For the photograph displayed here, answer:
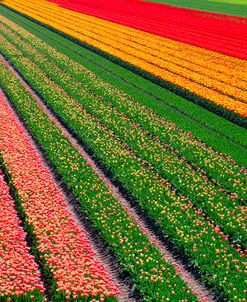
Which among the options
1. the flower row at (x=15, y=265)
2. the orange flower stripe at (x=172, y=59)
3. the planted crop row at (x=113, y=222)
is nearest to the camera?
the flower row at (x=15, y=265)

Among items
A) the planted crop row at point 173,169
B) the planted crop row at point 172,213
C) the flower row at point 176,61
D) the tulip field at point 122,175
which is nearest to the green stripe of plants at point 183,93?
the tulip field at point 122,175

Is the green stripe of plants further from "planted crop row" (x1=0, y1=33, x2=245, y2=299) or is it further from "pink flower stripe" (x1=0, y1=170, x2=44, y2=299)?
"pink flower stripe" (x1=0, y1=170, x2=44, y2=299)

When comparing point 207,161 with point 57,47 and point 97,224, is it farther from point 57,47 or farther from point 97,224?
point 57,47

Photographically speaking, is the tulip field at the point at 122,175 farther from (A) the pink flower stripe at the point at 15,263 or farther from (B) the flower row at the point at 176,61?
(B) the flower row at the point at 176,61

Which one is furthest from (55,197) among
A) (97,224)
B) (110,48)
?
(110,48)

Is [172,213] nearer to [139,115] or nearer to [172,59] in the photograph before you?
[139,115]

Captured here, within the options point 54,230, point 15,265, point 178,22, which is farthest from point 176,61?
point 15,265
